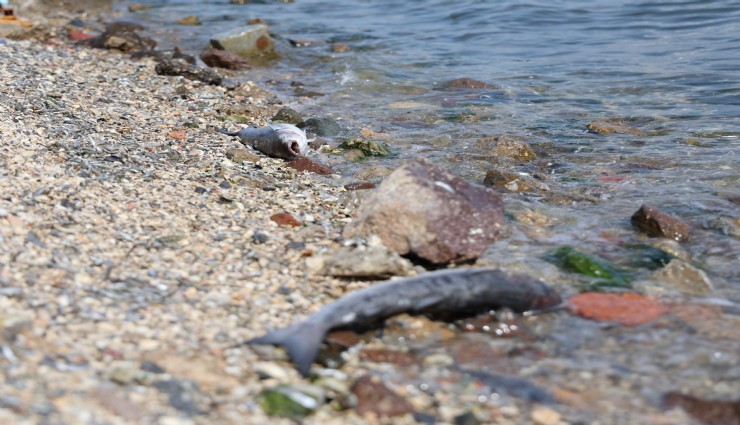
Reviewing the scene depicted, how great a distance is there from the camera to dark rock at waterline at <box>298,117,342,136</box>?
27.2 ft

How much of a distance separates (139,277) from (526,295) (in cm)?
211

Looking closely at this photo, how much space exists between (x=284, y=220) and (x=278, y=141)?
1.71 metres

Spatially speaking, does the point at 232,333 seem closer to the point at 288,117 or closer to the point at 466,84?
the point at 288,117

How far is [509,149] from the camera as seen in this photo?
7520 millimetres

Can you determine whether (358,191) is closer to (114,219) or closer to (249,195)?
(249,195)

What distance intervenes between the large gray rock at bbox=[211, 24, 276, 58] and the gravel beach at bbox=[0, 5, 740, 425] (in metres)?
6.51

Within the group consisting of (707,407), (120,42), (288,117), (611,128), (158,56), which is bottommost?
(707,407)

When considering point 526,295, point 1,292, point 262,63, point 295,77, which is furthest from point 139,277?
point 262,63

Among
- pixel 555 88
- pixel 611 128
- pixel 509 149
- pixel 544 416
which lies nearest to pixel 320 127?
pixel 509 149

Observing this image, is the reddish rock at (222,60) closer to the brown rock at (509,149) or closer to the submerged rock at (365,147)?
the submerged rock at (365,147)

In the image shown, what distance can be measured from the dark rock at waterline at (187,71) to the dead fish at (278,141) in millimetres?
2878

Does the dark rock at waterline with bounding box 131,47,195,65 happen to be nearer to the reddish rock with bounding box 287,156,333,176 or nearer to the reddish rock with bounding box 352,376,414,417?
the reddish rock with bounding box 287,156,333,176

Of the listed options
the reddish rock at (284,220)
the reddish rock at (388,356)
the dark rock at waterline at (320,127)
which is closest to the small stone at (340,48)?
the dark rock at waterline at (320,127)

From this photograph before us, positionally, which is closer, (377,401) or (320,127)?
(377,401)
